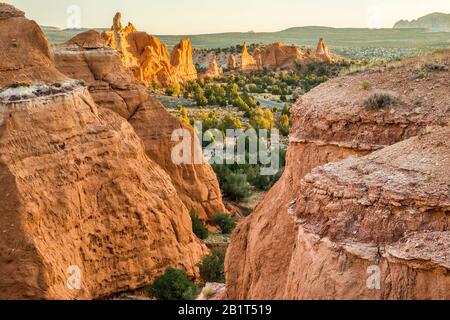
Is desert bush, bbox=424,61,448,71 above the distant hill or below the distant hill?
below

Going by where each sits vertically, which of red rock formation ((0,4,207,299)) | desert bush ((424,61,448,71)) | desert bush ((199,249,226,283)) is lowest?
desert bush ((199,249,226,283))

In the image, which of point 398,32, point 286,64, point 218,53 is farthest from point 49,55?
point 398,32

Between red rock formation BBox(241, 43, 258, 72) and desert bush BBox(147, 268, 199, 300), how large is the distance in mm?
81695

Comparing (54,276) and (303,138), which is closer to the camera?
(303,138)

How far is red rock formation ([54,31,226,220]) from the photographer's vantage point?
2209cm

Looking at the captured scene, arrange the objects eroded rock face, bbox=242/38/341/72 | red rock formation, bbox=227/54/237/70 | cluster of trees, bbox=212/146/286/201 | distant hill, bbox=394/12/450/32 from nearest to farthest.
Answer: cluster of trees, bbox=212/146/286/201, eroded rock face, bbox=242/38/341/72, red rock formation, bbox=227/54/237/70, distant hill, bbox=394/12/450/32

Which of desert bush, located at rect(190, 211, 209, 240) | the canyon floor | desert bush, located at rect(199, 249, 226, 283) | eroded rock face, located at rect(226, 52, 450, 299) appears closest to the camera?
eroded rock face, located at rect(226, 52, 450, 299)

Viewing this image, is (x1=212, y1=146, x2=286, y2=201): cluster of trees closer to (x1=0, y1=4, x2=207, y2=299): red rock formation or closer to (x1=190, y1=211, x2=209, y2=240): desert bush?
(x1=190, y1=211, x2=209, y2=240): desert bush

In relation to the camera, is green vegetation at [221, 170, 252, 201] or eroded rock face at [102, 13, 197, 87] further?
eroded rock face at [102, 13, 197, 87]

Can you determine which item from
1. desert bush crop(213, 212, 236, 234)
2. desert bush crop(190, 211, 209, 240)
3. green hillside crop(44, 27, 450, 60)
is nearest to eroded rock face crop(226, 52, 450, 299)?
desert bush crop(190, 211, 209, 240)

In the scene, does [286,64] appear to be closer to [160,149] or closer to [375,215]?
[160,149]

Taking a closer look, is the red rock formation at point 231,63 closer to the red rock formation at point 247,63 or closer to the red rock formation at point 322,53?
the red rock formation at point 247,63

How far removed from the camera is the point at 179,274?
58.4 feet
